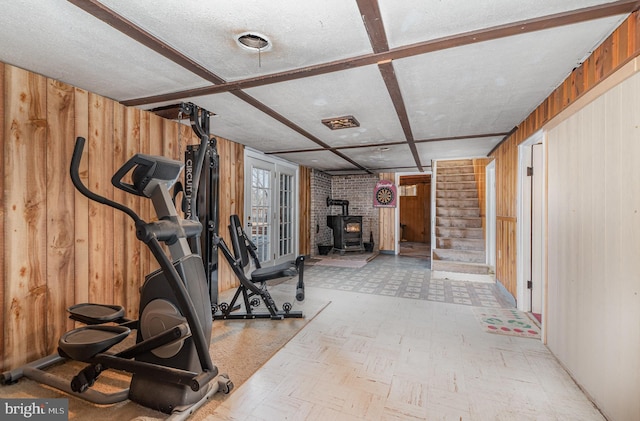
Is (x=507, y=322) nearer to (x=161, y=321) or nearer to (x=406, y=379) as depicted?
(x=406, y=379)

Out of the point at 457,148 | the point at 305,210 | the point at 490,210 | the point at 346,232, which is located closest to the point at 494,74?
the point at 457,148

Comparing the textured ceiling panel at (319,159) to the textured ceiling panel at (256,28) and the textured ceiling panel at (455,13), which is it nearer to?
the textured ceiling panel at (256,28)

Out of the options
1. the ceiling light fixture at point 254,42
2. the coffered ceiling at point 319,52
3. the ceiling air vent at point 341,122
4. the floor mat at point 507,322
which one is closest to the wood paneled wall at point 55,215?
the coffered ceiling at point 319,52

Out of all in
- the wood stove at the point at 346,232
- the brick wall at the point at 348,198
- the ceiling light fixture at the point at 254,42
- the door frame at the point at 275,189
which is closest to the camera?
the ceiling light fixture at the point at 254,42

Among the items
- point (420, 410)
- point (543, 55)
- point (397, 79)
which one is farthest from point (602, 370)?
point (397, 79)

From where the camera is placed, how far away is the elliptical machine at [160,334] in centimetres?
159

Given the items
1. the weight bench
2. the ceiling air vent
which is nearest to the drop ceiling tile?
the ceiling air vent

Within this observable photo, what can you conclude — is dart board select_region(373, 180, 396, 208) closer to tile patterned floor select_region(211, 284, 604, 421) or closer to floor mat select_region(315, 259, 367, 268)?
floor mat select_region(315, 259, 367, 268)

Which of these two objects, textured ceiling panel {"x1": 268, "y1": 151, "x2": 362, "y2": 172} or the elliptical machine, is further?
textured ceiling panel {"x1": 268, "y1": 151, "x2": 362, "y2": 172}

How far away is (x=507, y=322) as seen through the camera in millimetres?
2975

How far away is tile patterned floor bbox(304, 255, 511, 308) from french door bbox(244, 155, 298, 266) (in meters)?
0.74

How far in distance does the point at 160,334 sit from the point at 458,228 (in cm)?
588

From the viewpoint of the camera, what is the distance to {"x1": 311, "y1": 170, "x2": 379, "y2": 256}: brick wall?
7.42 m

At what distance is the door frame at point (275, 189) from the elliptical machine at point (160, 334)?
8.64 ft
